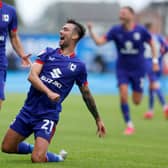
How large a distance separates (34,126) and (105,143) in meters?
3.43

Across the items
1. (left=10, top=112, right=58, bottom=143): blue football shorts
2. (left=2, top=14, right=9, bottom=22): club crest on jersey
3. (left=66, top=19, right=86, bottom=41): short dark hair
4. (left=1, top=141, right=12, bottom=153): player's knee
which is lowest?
(left=1, top=141, right=12, bottom=153): player's knee

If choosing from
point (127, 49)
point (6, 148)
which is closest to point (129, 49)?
point (127, 49)

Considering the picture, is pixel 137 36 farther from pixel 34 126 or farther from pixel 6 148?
pixel 6 148

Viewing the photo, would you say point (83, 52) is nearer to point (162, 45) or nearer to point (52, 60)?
point (162, 45)

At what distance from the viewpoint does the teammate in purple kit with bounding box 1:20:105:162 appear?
36.7ft

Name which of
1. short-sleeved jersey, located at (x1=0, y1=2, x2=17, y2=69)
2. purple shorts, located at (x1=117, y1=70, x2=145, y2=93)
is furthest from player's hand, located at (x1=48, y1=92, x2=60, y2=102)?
purple shorts, located at (x1=117, y1=70, x2=145, y2=93)

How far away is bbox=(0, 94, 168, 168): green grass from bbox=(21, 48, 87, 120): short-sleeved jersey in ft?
2.43

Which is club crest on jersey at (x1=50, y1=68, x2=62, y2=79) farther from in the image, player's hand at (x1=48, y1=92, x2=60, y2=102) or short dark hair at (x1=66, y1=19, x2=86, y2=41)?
player's hand at (x1=48, y1=92, x2=60, y2=102)

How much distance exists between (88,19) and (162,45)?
6666 centimetres

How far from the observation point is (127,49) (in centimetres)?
1759

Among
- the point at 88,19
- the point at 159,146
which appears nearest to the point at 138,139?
the point at 159,146

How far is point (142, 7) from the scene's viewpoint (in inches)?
3967

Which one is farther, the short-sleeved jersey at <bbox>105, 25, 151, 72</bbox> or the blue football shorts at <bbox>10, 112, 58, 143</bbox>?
the short-sleeved jersey at <bbox>105, 25, 151, 72</bbox>

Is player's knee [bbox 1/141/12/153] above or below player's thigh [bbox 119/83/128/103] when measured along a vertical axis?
above
